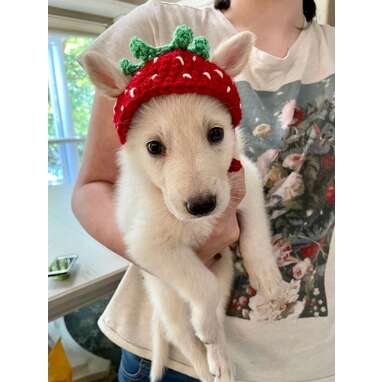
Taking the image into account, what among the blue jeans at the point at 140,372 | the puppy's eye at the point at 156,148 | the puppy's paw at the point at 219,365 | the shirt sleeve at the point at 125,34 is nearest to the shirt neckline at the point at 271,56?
the shirt sleeve at the point at 125,34

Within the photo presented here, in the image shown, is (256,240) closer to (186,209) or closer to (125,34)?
(186,209)

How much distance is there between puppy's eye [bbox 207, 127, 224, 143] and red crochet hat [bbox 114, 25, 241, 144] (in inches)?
2.7

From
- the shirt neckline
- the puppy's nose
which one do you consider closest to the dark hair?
the shirt neckline

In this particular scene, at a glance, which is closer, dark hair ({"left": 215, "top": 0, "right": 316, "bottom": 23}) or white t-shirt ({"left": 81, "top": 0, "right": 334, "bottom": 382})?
white t-shirt ({"left": 81, "top": 0, "right": 334, "bottom": 382})

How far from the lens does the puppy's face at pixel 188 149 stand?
645 millimetres

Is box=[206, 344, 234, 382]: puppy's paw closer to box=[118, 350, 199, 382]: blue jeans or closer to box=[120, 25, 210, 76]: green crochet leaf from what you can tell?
box=[118, 350, 199, 382]: blue jeans

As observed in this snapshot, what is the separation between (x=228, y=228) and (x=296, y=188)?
0.75ft

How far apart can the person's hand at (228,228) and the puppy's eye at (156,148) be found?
0.20 m

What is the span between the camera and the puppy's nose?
2.07ft

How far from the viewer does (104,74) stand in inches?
26.7

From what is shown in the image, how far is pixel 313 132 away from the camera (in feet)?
3.11

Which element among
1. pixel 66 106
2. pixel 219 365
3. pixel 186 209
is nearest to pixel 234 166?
pixel 186 209

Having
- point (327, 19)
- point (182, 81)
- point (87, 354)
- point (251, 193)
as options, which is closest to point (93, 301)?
point (87, 354)
